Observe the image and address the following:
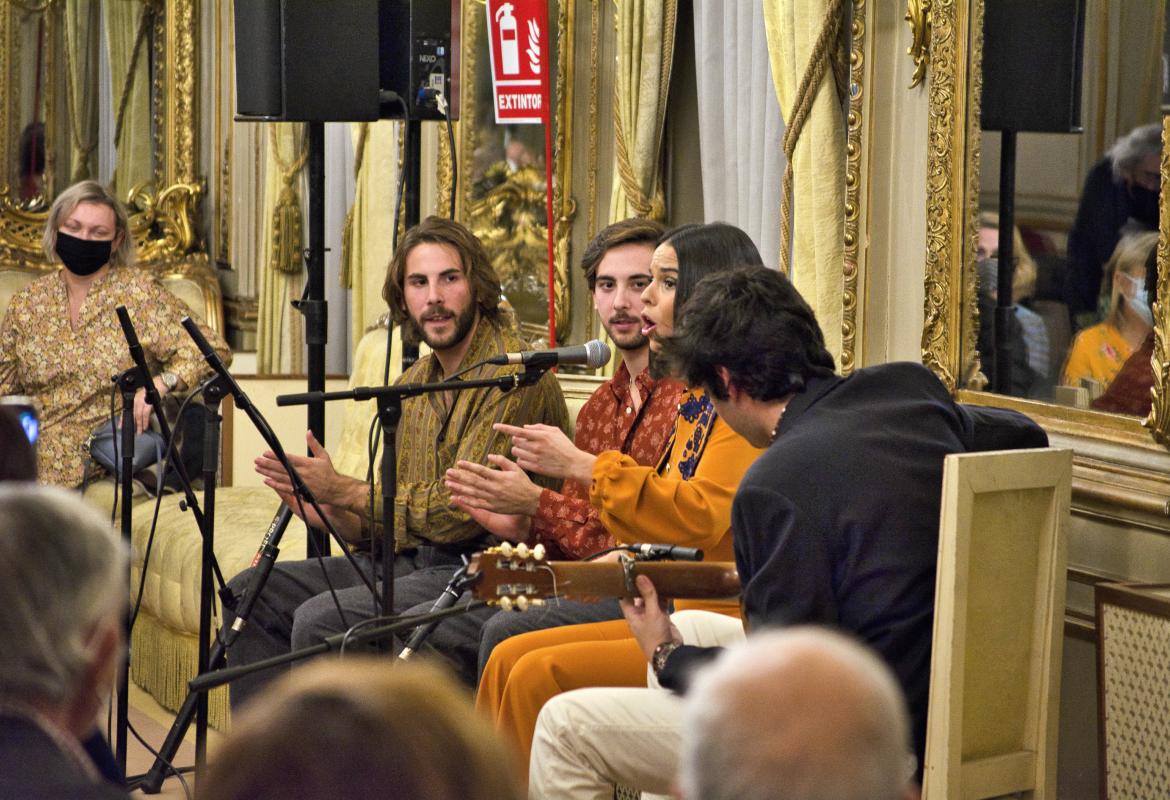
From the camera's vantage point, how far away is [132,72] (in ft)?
25.4

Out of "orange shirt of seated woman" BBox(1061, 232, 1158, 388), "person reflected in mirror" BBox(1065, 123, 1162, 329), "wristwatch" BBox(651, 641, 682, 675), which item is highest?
"person reflected in mirror" BBox(1065, 123, 1162, 329)

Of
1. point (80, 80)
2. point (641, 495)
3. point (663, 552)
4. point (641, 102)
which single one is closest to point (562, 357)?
point (641, 495)

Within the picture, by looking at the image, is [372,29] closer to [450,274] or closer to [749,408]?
[450,274]

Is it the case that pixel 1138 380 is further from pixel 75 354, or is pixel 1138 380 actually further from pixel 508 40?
pixel 75 354

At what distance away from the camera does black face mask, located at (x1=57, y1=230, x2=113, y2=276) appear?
535cm

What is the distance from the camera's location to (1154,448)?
118 inches

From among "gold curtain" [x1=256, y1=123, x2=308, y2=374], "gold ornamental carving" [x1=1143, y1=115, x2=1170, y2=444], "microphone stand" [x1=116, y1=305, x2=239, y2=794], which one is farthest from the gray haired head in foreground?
"gold curtain" [x1=256, y1=123, x2=308, y2=374]

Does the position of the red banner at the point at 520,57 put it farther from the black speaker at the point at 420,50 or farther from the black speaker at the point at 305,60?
the black speaker at the point at 305,60

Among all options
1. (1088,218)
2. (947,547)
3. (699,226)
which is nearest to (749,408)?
(947,547)

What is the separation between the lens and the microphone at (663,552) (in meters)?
2.56

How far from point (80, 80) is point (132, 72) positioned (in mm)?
257

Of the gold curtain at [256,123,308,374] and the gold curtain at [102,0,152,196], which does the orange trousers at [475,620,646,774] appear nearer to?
the gold curtain at [256,123,308,374]

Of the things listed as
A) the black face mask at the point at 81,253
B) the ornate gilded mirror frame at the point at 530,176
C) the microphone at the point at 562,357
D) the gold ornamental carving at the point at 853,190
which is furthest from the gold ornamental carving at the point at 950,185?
the black face mask at the point at 81,253

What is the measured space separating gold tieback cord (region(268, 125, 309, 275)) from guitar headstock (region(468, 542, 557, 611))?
188 inches
